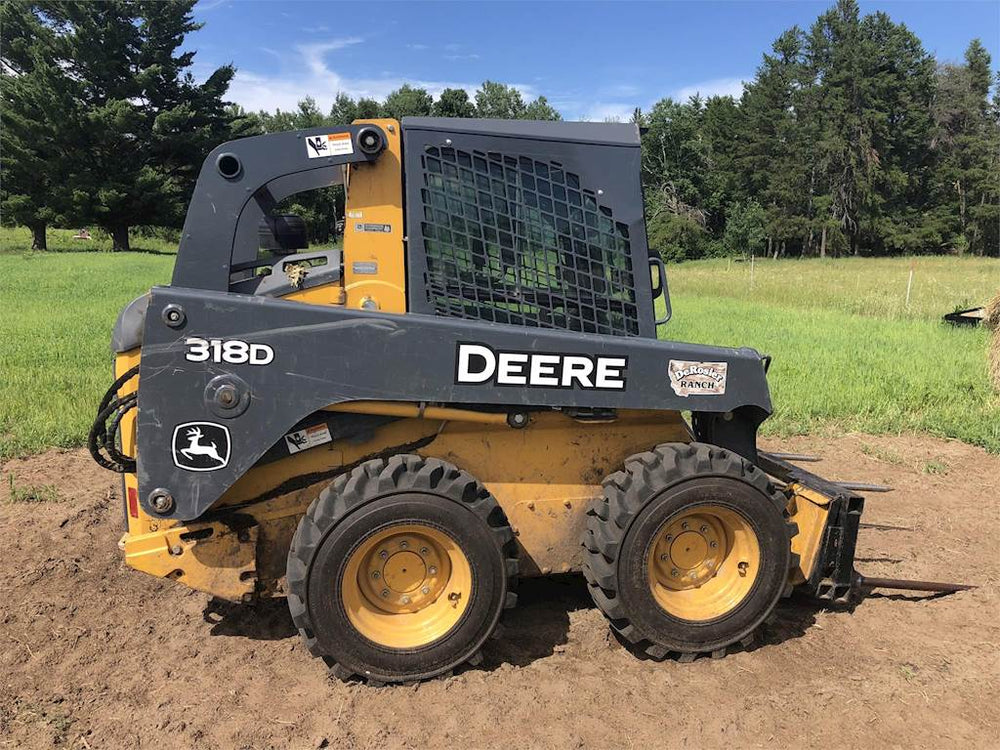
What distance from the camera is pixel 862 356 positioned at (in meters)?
10.2

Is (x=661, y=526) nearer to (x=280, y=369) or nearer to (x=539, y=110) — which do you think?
(x=280, y=369)

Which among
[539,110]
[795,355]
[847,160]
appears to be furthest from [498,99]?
[795,355]

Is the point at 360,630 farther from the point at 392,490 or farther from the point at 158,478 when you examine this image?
the point at 158,478

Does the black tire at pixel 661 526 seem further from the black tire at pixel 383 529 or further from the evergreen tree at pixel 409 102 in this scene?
the evergreen tree at pixel 409 102

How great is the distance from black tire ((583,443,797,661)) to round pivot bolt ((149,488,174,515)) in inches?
73.2

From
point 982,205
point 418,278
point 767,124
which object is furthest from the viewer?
point 767,124

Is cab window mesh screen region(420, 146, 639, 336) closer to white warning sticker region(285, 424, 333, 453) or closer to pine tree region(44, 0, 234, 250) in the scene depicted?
white warning sticker region(285, 424, 333, 453)

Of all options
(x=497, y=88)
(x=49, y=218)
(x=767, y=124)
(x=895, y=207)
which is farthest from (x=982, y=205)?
(x=49, y=218)

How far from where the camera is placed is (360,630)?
3188mm

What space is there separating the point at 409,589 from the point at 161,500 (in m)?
1.13

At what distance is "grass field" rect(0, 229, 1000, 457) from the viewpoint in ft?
24.4

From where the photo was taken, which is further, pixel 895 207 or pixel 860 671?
pixel 895 207

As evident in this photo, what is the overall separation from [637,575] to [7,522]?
418 cm

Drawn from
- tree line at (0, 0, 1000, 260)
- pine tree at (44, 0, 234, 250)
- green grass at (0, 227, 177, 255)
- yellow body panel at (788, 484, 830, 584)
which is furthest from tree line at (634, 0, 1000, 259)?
yellow body panel at (788, 484, 830, 584)
